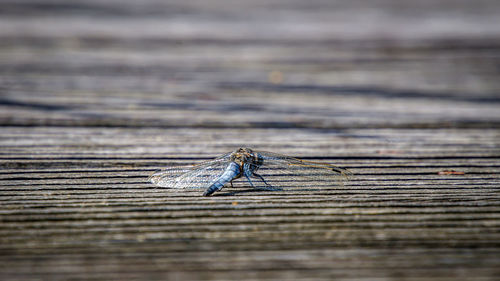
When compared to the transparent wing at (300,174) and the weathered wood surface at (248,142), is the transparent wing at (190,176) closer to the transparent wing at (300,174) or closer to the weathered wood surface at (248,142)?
the weathered wood surface at (248,142)

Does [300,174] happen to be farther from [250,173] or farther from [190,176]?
[190,176]

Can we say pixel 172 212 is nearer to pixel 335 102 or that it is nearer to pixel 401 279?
pixel 401 279

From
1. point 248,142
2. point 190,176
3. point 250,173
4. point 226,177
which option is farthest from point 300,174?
point 248,142

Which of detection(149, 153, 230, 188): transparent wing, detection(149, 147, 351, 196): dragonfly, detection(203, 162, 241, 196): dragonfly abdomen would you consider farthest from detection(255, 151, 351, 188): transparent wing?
detection(149, 153, 230, 188): transparent wing

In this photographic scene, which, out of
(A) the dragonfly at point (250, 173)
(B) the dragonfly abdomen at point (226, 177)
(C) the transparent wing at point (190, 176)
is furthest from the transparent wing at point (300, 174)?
(C) the transparent wing at point (190, 176)

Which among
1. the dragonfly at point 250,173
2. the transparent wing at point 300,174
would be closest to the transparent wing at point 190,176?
the dragonfly at point 250,173

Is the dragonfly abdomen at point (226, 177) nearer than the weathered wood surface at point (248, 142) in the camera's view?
No
